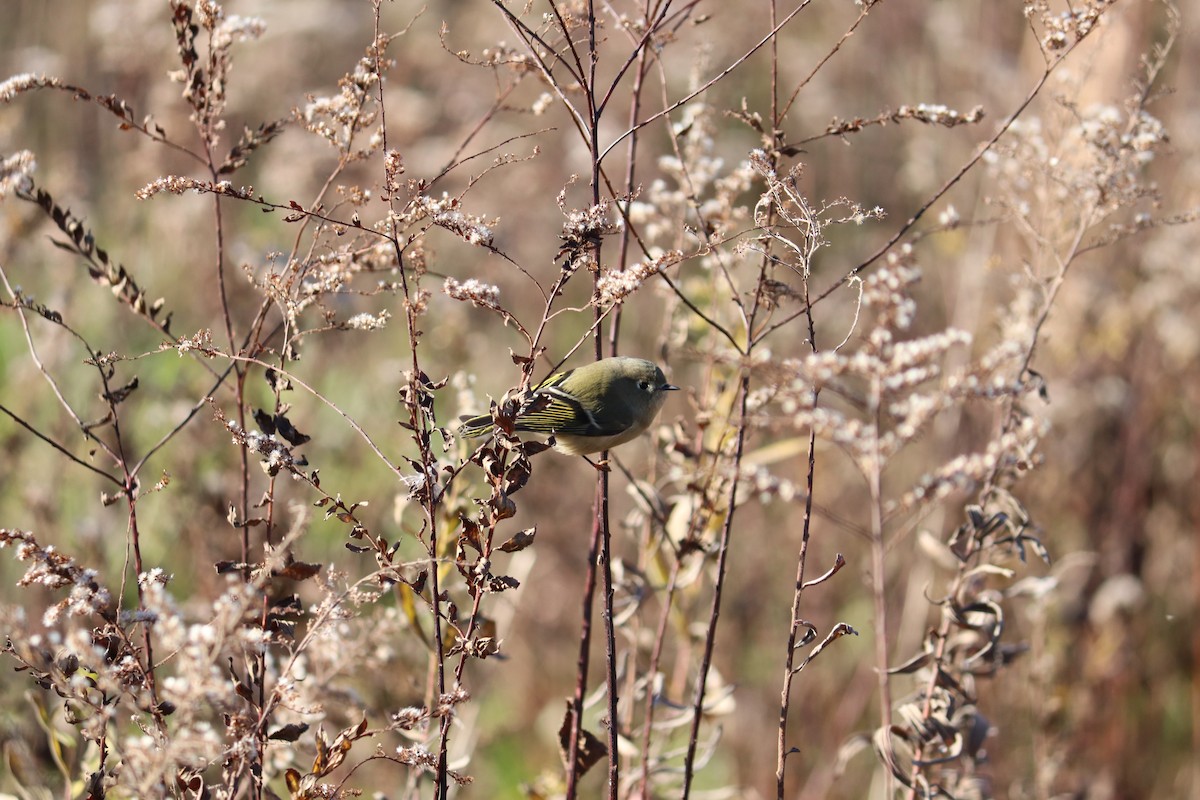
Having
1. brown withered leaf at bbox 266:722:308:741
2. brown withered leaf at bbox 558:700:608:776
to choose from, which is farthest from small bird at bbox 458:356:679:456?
brown withered leaf at bbox 266:722:308:741

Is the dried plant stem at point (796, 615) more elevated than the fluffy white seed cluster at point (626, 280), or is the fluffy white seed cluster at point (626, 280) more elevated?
the fluffy white seed cluster at point (626, 280)

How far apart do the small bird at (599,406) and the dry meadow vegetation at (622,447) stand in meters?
0.12

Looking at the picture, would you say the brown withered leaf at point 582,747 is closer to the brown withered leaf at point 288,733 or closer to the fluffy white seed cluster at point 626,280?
the brown withered leaf at point 288,733

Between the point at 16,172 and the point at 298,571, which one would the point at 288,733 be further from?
the point at 16,172

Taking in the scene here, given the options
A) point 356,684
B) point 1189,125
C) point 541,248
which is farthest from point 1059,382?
point 356,684

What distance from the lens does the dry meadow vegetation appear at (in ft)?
4.73

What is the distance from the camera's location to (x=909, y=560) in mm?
4637

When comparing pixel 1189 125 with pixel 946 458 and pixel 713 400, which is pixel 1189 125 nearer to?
pixel 946 458

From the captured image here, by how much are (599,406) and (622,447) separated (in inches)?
108

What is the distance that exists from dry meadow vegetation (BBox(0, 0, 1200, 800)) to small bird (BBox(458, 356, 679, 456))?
116 mm

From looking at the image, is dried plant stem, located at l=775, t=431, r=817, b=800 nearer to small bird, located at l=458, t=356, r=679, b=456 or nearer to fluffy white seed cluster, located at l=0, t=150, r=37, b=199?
small bird, located at l=458, t=356, r=679, b=456

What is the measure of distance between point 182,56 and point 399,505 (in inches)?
31.4

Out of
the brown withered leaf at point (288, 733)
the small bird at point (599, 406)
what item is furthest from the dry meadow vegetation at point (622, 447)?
the small bird at point (599, 406)

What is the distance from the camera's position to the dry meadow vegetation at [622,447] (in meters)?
1.44
